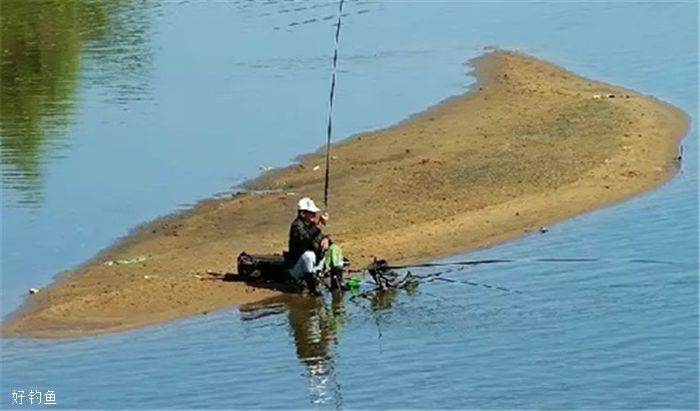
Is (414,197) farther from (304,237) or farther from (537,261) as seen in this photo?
(304,237)

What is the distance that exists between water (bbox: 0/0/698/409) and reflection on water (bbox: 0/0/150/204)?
0.34 ft

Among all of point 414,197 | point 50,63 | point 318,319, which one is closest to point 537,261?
point 318,319

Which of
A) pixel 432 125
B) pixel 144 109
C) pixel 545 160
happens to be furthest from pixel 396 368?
pixel 144 109

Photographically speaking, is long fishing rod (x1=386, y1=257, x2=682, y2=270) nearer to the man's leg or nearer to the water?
the water

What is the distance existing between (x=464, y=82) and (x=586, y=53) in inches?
154

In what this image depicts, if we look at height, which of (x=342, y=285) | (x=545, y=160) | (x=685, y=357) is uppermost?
(x=545, y=160)

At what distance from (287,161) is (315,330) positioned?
27.5ft

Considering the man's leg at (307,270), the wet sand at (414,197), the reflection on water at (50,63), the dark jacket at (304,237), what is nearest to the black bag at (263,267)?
the wet sand at (414,197)

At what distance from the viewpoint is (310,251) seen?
17453 mm

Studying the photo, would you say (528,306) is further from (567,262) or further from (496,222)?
(496,222)

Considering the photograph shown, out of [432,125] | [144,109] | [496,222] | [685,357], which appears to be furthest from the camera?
[144,109]

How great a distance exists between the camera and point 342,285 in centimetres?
1777

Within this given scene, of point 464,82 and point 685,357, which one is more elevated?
point 464,82

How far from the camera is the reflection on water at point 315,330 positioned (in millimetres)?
15055
